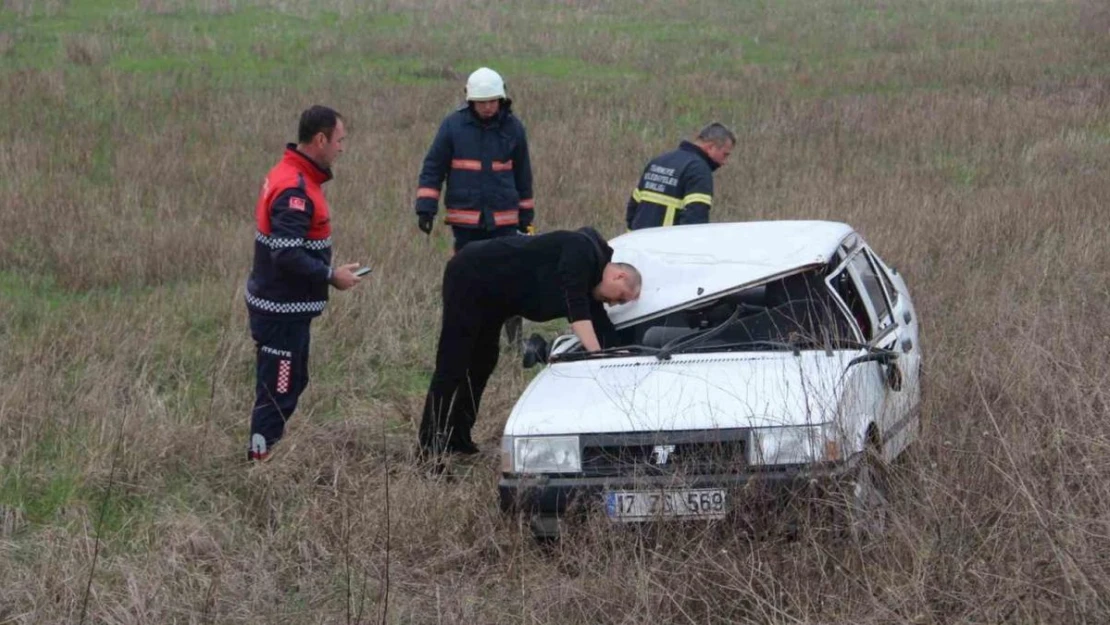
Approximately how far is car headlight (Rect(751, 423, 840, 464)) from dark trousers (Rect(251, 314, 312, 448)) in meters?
2.43

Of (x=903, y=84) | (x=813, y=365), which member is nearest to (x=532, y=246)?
(x=813, y=365)

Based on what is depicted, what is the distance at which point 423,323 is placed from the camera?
9.68 m

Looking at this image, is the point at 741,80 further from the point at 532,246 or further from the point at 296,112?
the point at 532,246

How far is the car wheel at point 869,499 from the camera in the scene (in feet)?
16.4

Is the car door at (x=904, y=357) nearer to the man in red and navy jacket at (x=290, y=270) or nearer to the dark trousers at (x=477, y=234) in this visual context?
the dark trousers at (x=477, y=234)

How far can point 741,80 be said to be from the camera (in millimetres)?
22312

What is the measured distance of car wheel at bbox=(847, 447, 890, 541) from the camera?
4984 mm

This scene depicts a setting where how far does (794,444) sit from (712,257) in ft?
6.03

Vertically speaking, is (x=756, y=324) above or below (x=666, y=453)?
above

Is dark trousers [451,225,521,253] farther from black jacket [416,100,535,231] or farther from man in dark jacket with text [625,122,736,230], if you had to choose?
man in dark jacket with text [625,122,736,230]

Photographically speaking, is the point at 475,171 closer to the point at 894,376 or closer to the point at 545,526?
the point at 894,376

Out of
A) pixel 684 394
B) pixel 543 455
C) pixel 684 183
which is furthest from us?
pixel 684 183

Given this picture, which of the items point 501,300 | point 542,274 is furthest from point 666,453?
point 501,300

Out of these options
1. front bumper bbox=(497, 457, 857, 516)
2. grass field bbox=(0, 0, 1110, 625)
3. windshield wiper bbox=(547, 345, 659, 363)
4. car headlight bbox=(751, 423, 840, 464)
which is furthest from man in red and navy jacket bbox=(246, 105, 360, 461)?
car headlight bbox=(751, 423, 840, 464)
